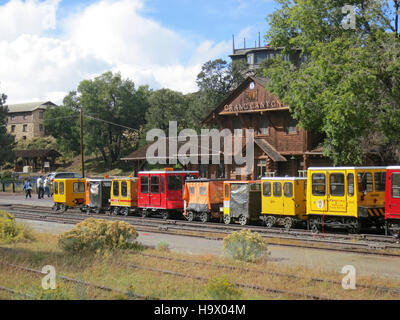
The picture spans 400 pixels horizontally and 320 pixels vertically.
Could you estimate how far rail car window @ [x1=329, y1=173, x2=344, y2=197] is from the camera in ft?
62.8

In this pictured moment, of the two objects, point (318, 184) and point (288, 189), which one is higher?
point (318, 184)

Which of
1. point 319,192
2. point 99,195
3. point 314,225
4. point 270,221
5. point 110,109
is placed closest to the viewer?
point 319,192

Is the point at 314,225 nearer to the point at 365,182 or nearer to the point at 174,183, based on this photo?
the point at 365,182

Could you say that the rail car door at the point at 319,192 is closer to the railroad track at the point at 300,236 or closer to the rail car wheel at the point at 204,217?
the railroad track at the point at 300,236

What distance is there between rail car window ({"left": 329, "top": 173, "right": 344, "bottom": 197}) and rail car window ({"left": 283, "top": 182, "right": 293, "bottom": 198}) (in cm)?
213

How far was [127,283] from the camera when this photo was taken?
11.0m

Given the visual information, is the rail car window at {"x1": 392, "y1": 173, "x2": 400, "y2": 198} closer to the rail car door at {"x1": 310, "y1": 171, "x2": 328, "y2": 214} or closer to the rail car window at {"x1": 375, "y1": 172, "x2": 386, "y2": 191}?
the rail car window at {"x1": 375, "y1": 172, "x2": 386, "y2": 191}

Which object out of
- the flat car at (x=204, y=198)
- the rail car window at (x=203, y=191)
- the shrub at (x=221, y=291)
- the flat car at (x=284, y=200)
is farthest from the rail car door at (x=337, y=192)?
the shrub at (x=221, y=291)

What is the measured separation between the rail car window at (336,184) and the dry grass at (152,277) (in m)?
6.64

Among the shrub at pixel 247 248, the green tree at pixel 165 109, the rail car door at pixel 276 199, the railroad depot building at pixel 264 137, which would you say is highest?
the green tree at pixel 165 109

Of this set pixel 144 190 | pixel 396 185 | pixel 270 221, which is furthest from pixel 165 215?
pixel 396 185

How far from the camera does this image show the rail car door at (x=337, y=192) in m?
19.1

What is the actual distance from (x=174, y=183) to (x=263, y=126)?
15691mm

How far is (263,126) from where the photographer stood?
4062 cm
